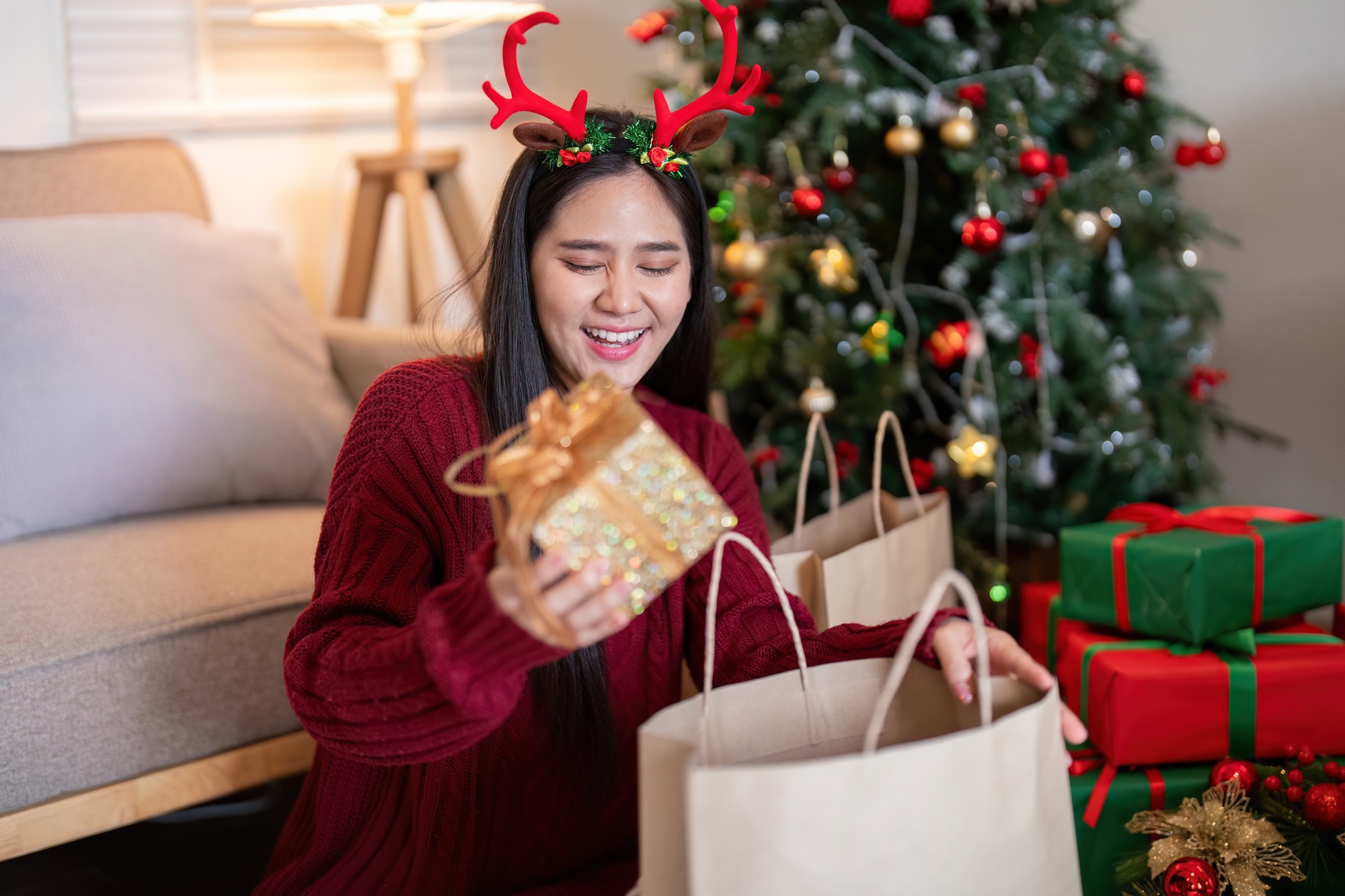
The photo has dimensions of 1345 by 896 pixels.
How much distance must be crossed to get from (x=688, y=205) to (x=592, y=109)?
131mm

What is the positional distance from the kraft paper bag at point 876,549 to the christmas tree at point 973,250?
0.43 m

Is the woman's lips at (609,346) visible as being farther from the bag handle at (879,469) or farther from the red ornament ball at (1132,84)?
the red ornament ball at (1132,84)

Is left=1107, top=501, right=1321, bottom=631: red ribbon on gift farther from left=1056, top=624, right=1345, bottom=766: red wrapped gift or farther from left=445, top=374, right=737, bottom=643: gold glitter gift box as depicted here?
left=445, top=374, right=737, bottom=643: gold glitter gift box

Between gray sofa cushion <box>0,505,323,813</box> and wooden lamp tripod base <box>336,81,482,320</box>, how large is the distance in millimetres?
1065

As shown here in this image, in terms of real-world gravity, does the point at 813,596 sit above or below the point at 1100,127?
below

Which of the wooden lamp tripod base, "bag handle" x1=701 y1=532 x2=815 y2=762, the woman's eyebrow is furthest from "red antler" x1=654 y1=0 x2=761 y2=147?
the wooden lamp tripod base

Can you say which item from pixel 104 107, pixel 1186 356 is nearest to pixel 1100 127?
pixel 1186 356

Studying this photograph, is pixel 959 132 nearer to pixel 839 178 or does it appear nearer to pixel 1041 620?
pixel 839 178

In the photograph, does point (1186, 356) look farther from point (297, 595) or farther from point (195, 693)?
point (195, 693)

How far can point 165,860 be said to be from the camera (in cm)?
136

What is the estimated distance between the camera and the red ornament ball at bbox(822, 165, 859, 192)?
1789mm

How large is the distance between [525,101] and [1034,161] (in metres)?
0.97

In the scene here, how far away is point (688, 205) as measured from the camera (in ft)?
3.51

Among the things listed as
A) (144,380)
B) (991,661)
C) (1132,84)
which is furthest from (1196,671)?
(144,380)
